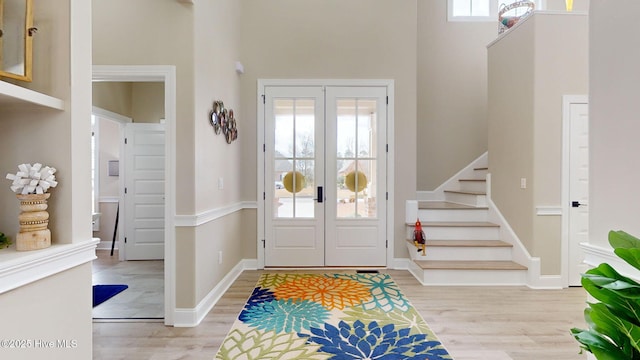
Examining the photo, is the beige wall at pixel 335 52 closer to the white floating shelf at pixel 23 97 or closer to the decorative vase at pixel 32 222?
the white floating shelf at pixel 23 97

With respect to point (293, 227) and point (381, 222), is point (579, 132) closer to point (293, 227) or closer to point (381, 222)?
point (381, 222)

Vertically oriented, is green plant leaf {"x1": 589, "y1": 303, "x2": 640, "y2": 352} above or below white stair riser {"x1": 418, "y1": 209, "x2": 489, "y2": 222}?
above

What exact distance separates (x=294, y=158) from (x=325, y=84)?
107 cm

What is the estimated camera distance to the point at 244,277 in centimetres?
410

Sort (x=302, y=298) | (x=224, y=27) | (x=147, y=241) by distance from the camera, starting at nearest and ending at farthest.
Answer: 1. (x=302, y=298)
2. (x=224, y=27)
3. (x=147, y=241)

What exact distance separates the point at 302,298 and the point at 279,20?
3.51 metres

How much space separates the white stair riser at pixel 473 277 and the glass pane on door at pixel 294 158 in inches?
65.9

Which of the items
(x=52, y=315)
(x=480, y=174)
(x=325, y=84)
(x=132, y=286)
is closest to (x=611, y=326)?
(x=52, y=315)

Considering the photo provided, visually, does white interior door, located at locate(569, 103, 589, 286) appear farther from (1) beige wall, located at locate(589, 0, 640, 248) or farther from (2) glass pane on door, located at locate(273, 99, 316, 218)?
(2) glass pane on door, located at locate(273, 99, 316, 218)

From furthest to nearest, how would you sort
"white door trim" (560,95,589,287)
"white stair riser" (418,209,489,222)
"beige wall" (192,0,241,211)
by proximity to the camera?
1. "white stair riser" (418,209,489,222)
2. "white door trim" (560,95,589,287)
3. "beige wall" (192,0,241,211)

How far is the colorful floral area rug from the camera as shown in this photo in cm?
235

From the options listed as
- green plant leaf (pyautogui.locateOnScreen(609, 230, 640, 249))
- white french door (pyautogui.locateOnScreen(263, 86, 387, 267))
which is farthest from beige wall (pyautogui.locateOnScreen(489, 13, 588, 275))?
green plant leaf (pyautogui.locateOnScreen(609, 230, 640, 249))

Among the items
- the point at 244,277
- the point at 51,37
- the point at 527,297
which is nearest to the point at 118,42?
the point at 51,37

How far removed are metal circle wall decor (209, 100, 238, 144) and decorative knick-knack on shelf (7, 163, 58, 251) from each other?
2.06m
